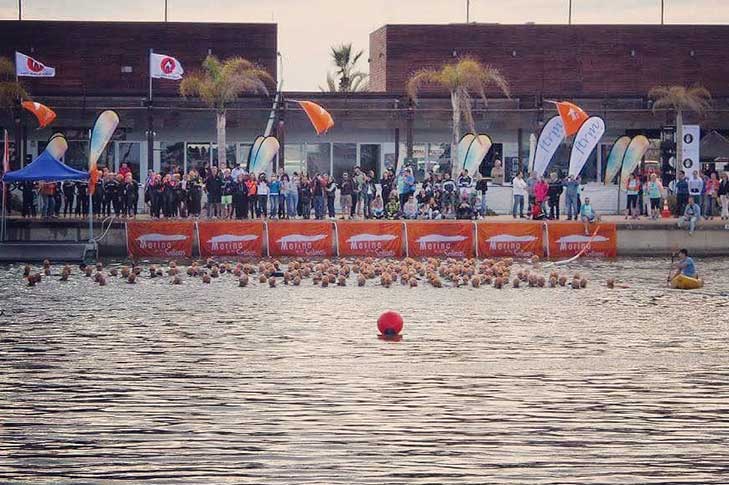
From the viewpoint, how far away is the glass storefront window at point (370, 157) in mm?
69562

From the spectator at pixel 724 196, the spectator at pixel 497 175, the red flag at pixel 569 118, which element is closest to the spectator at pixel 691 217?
the spectator at pixel 724 196

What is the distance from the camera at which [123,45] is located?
72.7 m

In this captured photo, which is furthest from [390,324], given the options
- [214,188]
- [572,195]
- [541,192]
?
[572,195]

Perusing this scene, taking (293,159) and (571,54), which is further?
(571,54)

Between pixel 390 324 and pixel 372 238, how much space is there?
847 inches

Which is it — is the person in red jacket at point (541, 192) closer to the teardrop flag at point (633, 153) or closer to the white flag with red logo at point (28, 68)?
the teardrop flag at point (633, 153)

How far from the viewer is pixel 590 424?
18828mm

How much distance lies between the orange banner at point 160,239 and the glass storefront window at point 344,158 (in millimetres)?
20698

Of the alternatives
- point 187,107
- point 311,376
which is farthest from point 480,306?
point 187,107

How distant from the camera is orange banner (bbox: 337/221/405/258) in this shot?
49.8m

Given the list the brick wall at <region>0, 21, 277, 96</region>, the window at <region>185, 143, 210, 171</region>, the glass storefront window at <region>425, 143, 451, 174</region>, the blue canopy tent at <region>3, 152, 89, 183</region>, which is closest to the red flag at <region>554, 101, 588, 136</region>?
the glass storefront window at <region>425, 143, 451, 174</region>

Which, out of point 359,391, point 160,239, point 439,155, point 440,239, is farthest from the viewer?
point 439,155

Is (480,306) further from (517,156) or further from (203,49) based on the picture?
(203,49)

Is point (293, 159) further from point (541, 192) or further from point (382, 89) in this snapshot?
point (541, 192)
